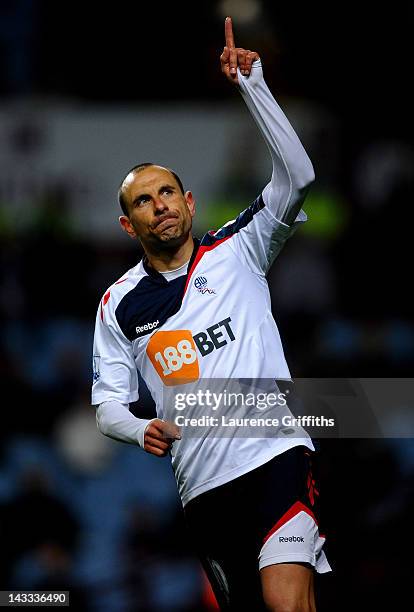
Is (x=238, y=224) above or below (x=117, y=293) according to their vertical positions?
above

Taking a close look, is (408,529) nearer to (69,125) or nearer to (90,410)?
(90,410)

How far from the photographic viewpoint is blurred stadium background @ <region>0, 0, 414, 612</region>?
7.94m

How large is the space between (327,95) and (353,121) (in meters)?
0.41

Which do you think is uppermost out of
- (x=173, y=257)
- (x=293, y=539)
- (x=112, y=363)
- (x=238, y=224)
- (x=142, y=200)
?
(x=142, y=200)

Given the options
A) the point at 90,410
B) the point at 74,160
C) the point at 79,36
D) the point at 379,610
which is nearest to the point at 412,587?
the point at 379,610

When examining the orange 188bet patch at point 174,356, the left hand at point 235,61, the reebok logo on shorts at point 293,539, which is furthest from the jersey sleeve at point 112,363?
the left hand at point 235,61

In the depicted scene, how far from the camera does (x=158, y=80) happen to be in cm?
1084

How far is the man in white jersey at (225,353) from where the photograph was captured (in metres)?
4.38

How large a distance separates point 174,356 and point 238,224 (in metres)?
0.62

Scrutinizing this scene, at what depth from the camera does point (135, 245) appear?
33.7 ft

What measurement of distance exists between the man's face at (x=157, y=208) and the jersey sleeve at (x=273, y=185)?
10.0 inches

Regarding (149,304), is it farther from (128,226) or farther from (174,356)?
(128,226)
